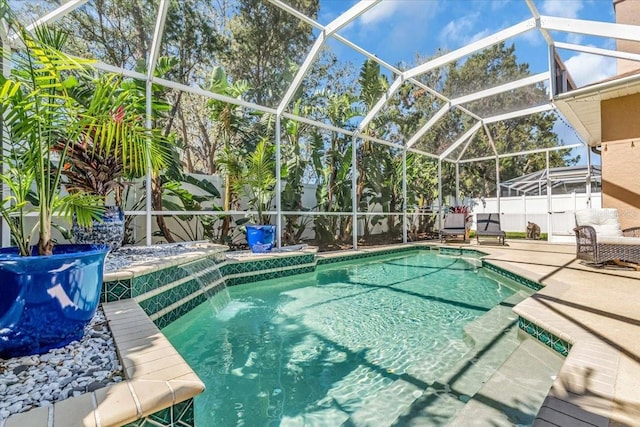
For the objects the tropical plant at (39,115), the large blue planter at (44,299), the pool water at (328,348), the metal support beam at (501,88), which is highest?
the metal support beam at (501,88)

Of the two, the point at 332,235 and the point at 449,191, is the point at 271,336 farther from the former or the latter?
the point at 449,191

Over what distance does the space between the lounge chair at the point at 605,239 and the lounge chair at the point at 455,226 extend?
448cm

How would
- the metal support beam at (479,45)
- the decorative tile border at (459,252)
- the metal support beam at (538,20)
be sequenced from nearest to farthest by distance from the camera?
the metal support beam at (538,20) → the metal support beam at (479,45) → the decorative tile border at (459,252)

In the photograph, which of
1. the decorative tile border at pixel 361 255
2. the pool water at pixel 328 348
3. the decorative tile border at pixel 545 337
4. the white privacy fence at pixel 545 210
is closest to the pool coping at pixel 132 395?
the pool water at pixel 328 348


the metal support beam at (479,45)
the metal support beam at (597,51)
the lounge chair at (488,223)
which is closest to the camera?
the metal support beam at (597,51)

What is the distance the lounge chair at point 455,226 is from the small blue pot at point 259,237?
278 inches

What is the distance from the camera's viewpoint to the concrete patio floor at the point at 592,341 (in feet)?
5.65

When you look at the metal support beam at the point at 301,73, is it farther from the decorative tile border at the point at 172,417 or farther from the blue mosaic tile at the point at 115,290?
the decorative tile border at the point at 172,417

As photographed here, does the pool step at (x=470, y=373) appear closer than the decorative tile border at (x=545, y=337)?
Yes

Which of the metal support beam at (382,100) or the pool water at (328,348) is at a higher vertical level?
the metal support beam at (382,100)

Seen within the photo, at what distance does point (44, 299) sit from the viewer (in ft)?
5.90

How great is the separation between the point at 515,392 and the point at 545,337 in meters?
1.16

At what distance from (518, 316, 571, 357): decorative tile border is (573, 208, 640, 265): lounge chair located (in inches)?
144

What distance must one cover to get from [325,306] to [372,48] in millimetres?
6227
